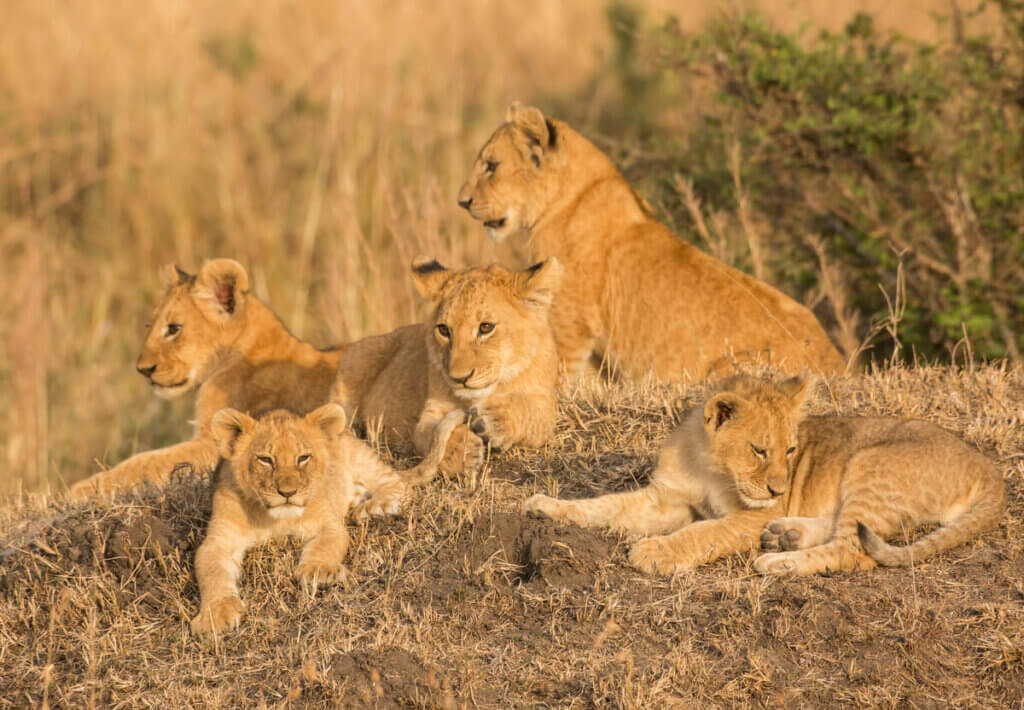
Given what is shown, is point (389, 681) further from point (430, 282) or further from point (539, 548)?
point (430, 282)

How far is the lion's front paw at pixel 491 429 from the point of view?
17.9ft

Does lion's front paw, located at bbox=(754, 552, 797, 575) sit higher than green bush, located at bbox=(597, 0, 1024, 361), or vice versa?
green bush, located at bbox=(597, 0, 1024, 361)

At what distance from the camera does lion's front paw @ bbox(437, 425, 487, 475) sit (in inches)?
211

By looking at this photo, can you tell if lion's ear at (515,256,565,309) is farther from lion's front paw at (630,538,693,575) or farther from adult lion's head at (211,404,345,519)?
lion's front paw at (630,538,693,575)

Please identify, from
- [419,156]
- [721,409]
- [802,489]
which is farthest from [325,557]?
[419,156]

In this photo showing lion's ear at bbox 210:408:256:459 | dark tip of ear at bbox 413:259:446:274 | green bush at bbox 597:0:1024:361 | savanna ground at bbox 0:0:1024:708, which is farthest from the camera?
green bush at bbox 597:0:1024:361

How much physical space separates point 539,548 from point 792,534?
91 cm

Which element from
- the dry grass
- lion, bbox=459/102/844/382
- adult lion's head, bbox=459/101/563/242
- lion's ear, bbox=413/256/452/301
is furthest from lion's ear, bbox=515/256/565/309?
adult lion's head, bbox=459/101/563/242

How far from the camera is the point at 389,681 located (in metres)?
3.90

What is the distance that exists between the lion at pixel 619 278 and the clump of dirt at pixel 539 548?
6.52 feet

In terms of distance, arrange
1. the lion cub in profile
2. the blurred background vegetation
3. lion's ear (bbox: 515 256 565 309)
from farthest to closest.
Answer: the blurred background vegetation
lion's ear (bbox: 515 256 565 309)
the lion cub in profile

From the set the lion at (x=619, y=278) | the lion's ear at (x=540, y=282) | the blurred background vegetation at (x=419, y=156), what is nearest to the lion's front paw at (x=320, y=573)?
the lion's ear at (x=540, y=282)

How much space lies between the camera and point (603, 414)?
601 centimetres

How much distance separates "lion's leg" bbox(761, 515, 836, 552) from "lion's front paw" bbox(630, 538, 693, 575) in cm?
32
